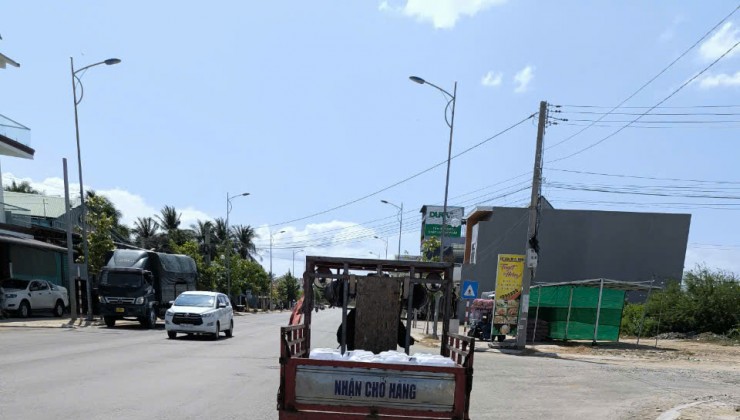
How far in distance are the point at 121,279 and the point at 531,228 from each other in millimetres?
17071

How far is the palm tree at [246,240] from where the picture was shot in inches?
3172

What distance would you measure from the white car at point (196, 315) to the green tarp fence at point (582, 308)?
12902mm

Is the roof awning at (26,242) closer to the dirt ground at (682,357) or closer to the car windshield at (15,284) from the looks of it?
the car windshield at (15,284)

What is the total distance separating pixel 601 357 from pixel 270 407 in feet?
49.5

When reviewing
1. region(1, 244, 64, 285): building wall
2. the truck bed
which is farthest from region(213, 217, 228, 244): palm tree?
the truck bed

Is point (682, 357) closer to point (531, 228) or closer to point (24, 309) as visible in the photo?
point (531, 228)

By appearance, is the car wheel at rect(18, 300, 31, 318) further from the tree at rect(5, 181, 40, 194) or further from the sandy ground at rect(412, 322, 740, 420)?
the tree at rect(5, 181, 40, 194)

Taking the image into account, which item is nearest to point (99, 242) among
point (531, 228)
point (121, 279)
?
point (121, 279)

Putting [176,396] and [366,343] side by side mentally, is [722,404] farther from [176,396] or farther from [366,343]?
[176,396]

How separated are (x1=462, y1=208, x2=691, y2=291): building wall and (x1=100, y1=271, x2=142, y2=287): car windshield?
27242mm

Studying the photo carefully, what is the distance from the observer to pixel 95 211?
107ft

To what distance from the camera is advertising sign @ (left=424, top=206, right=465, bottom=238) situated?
51.4 metres

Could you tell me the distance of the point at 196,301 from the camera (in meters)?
22.0

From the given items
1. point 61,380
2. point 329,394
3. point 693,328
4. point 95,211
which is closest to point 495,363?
point 61,380
